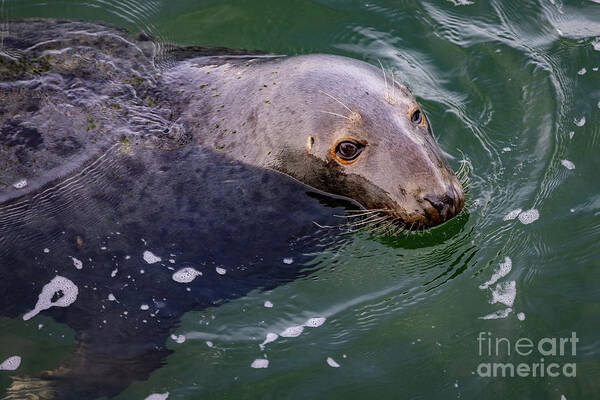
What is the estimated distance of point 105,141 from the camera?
473 cm

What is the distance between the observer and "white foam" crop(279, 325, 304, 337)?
4.73 m

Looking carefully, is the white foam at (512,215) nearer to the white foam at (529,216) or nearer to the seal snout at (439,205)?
the white foam at (529,216)

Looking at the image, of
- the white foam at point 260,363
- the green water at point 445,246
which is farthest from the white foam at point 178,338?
the white foam at point 260,363

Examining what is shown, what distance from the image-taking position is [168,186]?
4648 millimetres

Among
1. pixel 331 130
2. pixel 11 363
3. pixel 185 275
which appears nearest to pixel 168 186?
pixel 185 275

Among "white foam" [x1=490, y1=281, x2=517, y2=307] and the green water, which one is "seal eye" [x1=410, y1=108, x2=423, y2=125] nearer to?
the green water

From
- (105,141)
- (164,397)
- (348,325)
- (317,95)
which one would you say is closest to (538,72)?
(317,95)

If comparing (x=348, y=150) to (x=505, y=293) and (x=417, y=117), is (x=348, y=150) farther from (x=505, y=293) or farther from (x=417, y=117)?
(x=505, y=293)

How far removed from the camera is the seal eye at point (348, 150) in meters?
4.60

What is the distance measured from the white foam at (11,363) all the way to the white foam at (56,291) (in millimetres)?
366

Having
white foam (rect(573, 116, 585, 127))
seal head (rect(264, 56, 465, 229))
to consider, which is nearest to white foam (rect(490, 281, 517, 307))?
seal head (rect(264, 56, 465, 229))

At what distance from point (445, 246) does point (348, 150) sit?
1.29 meters

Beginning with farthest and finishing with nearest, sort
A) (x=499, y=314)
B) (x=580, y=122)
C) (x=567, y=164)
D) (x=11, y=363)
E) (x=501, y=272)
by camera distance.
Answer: (x=580, y=122) < (x=567, y=164) < (x=501, y=272) < (x=499, y=314) < (x=11, y=363)

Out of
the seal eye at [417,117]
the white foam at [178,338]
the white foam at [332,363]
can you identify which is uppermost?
the seal eye at [417,117]
